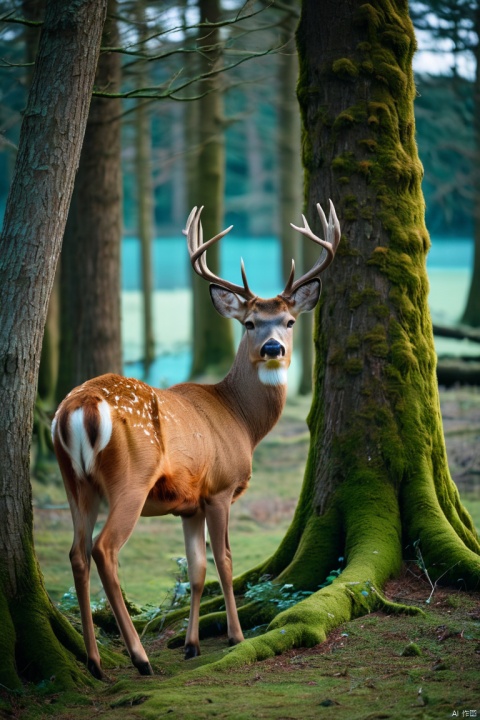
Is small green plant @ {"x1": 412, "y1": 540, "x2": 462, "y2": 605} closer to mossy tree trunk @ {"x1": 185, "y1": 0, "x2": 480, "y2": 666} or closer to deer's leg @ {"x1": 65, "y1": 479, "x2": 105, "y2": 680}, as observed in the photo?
mossy tree trunk @ {"x1": 185, "y1": 0, "x2": 480, "y2": 666}

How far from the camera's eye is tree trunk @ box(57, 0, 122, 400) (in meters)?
12.6

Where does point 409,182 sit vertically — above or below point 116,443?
above

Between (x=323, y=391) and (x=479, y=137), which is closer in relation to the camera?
(x=323, y=391)

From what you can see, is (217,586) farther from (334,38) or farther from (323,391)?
(334,38)

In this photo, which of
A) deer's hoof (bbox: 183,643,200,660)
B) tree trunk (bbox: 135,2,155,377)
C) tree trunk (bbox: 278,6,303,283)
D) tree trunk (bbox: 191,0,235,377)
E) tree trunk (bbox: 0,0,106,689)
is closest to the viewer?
tree trunk (bbox: 0,0,106,689)

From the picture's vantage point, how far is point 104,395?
5.85 metres

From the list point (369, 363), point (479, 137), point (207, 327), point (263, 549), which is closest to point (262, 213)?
point (479, 137)

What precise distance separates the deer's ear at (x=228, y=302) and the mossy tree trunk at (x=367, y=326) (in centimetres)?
Result: 72

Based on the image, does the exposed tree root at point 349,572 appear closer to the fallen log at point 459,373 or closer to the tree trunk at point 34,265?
the tree trunk at point 34,265

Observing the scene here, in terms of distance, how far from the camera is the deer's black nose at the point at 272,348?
674 centimetres

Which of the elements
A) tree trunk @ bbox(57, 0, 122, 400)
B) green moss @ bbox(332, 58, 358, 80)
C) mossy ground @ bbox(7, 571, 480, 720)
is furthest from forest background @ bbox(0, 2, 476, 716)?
mossy ground @ bbox(7, 571, 480, 720)

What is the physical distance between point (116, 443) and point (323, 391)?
2230 mm

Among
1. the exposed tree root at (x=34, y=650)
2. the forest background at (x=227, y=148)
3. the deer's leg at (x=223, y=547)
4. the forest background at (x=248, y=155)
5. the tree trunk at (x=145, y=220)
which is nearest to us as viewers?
the exposed tree root at (x=34, y=650)

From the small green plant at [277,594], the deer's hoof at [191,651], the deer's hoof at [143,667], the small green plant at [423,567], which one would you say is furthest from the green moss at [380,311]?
the deer's hoof at [143,667]
